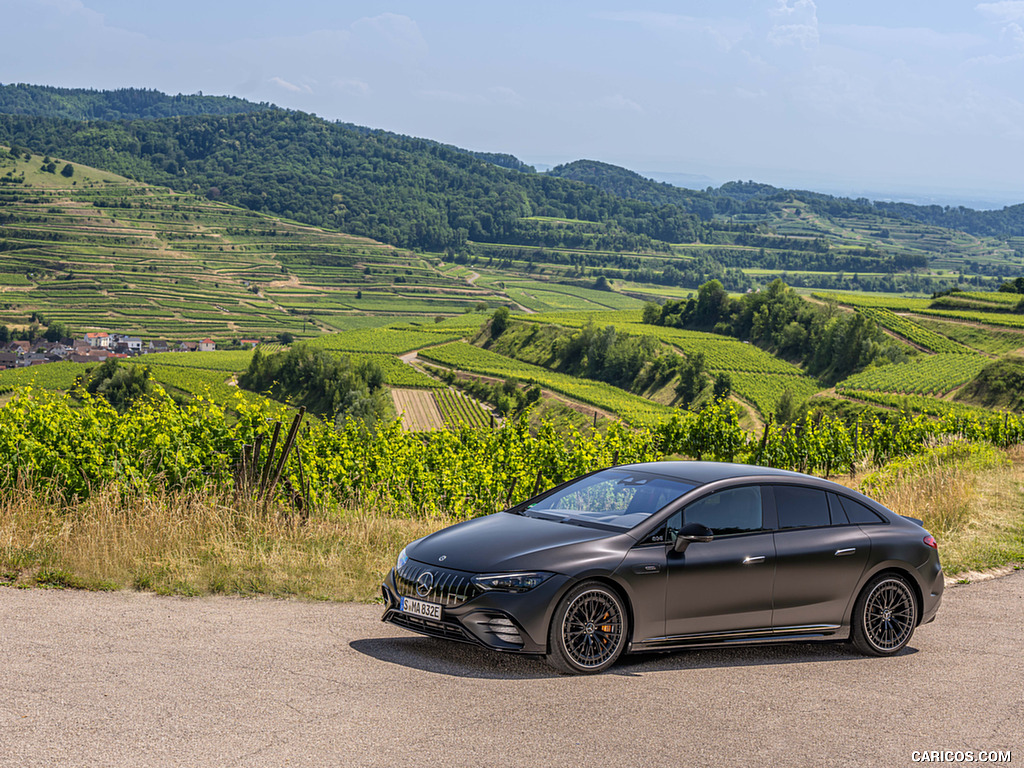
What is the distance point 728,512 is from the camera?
714 centimetres

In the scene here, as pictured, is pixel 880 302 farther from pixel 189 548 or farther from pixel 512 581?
pixel 512 581

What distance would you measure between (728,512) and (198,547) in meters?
4.92

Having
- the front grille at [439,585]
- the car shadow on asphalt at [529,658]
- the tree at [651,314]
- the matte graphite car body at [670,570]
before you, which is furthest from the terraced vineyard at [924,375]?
the front grille at [439,585]

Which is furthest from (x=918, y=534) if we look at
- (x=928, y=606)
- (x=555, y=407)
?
(x=555, y=407)

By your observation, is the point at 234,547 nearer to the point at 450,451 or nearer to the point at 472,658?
the point at 472,658

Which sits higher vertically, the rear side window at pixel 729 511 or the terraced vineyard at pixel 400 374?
the rear side window at pixel 729 511

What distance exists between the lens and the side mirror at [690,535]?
6.64 metres

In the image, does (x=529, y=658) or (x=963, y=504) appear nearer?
(x=529, y=658)

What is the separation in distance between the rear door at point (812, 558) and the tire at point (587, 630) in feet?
4.64

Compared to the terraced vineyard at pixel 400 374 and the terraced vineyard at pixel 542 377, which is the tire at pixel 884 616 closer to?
the terraced vineyard at pixel 542 377

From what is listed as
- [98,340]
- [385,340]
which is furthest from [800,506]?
[98,340]

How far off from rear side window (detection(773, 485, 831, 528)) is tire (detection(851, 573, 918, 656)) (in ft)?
2.36

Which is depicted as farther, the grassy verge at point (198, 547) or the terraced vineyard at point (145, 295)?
the terraced vineyard at point (145, 295)

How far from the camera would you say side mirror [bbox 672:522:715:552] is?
6.64 meters
